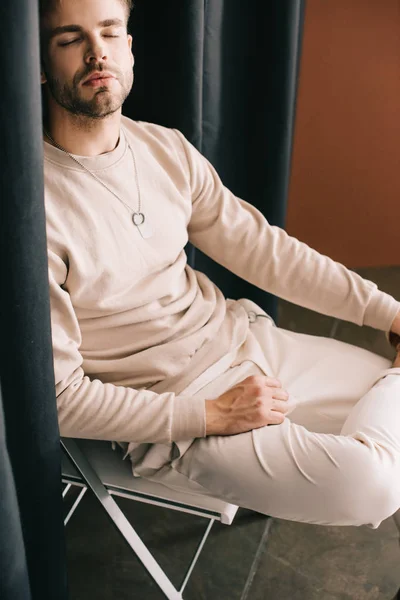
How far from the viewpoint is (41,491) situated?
3.54ft

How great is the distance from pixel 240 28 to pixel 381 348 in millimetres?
1169

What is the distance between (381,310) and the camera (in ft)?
4.74

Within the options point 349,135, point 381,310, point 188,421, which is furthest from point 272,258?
point 349,135

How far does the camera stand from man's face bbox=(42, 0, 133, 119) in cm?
118

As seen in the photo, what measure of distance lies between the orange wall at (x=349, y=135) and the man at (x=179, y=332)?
998mm

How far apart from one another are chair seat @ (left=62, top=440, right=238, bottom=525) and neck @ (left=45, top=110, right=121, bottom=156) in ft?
1.87

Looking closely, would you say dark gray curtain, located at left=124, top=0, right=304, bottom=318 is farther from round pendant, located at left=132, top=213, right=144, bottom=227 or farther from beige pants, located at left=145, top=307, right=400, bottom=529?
beige pants, located at left=145, top=307, right=400, bottom=529

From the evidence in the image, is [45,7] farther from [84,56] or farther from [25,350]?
[25,350]

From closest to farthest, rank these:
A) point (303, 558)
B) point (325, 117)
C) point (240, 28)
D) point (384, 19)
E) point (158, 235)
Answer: point (158, 235)
point (303, 558)
point (240, 28)
point (384, 19)
point (325, 117)

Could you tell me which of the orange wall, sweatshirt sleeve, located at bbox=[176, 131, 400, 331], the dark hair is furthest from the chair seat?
the orange wall

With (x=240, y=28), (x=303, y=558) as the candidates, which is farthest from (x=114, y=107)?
(x=303, y=558)

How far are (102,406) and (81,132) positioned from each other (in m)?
0.51

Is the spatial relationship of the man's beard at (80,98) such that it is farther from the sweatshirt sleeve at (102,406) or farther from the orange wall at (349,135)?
the orange wall at (349,135)

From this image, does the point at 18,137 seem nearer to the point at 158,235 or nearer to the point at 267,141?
the point at 158,235
